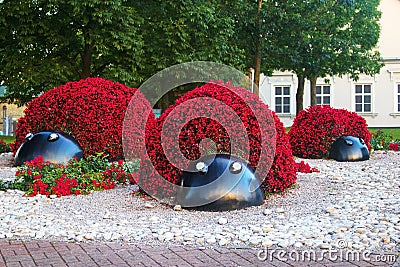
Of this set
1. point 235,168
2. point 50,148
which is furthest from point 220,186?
point 50,148

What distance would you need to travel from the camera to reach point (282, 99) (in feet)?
117

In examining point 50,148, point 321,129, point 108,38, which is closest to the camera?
point 50,148

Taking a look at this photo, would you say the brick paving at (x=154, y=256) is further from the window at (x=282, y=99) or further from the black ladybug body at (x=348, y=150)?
the window at (x=282, y=99)

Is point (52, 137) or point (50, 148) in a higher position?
point (52, 137)

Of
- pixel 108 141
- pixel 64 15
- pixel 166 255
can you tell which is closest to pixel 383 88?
pixel 64 15

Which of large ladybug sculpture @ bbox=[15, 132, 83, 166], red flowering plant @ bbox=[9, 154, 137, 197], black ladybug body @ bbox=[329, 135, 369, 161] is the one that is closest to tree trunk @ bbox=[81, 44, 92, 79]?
large ladybug sculpture @ bbox=[15, 132, 83, 166]

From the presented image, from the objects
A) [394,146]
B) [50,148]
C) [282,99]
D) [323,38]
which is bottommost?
[394,146]

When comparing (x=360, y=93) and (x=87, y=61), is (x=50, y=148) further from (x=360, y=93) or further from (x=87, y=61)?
(x=360, y=93)

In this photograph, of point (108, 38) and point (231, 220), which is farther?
point (108, 38)

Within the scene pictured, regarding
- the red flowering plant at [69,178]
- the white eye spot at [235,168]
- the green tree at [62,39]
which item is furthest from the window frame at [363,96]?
the white eye spot at [235,168]

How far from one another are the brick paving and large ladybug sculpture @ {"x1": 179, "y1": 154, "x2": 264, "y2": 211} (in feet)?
5.60

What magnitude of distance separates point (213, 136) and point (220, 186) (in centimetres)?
79

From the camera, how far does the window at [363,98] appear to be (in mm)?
35188

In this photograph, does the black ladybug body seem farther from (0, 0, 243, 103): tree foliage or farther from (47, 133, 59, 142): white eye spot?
(0, 0, 243, 103): tree foliage
